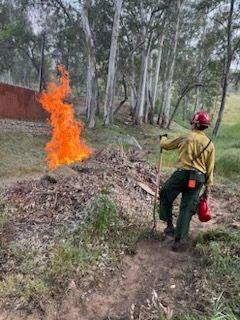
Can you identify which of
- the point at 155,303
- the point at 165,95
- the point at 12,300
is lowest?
the point at 12,300

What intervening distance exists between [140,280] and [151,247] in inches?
35.8

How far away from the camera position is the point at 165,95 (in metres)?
30.5

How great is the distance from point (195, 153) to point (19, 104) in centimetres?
1773

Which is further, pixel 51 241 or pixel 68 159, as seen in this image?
pixel 68 159

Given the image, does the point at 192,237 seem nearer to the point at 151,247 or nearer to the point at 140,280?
the point at 151,247

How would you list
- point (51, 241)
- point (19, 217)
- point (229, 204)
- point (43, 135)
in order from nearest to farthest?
1. point (51, 241)
2. point (19, 217)
3. point (229, 204)
4. point (43, 135)

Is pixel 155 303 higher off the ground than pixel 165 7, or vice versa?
pixel 165 7

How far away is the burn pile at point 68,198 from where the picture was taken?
21.6 feet

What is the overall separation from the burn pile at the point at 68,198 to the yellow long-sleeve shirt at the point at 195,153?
1485 mm

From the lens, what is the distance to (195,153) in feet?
19.4

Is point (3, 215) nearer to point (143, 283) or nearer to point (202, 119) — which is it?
point (143, 283)

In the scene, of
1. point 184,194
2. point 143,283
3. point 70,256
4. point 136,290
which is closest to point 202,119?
point 184,194

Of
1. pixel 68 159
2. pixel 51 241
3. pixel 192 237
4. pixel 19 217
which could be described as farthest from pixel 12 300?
pixel 68 159

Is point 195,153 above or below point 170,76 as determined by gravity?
below
